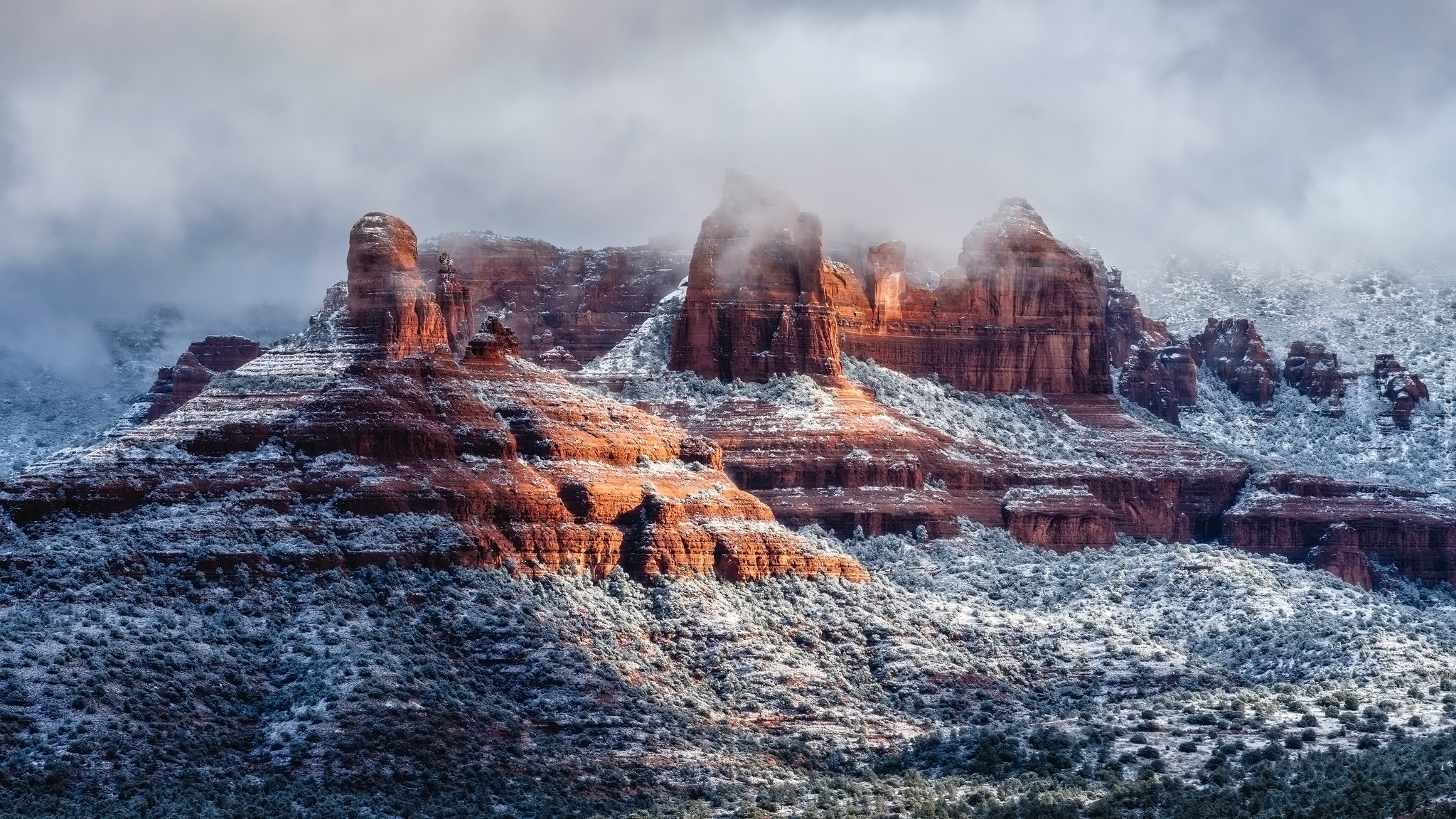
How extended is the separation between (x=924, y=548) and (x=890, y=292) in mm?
34950

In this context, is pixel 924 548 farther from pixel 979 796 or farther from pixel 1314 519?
pixel 979 796

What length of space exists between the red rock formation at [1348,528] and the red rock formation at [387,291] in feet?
160

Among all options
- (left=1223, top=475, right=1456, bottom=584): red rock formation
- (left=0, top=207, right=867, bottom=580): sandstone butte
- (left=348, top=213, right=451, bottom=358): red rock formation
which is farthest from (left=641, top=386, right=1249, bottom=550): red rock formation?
(left=0, top=207, right=867, bottom=580): sandstone butte

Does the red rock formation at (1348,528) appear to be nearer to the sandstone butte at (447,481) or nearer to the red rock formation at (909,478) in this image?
the red rock formation at (909,478)

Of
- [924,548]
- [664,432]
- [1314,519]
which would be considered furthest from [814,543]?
[1314,519]

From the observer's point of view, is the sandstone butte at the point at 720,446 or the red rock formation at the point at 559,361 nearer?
the sandstone butte at the point at 720,446

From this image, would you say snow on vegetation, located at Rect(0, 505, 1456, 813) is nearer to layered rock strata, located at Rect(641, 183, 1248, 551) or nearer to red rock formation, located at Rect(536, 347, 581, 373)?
layered rock strata, located at Rect(641, 183, 1248, 551)

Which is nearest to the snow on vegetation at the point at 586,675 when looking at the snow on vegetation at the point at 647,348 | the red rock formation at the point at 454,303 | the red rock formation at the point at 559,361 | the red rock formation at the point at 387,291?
the red rock formation at the point at 387,291

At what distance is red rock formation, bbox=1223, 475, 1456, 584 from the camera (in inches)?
7219

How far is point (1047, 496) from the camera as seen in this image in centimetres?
17275

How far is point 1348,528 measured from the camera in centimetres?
18350

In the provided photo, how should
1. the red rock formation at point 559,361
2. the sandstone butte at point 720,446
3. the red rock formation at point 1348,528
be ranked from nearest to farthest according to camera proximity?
the sandstone butte at point 720,446 → the red rock formation at point 1348,528 → the red rock formation at point 559,361

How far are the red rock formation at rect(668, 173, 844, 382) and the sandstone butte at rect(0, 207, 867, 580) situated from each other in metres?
33.1

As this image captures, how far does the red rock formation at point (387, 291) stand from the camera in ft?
525
